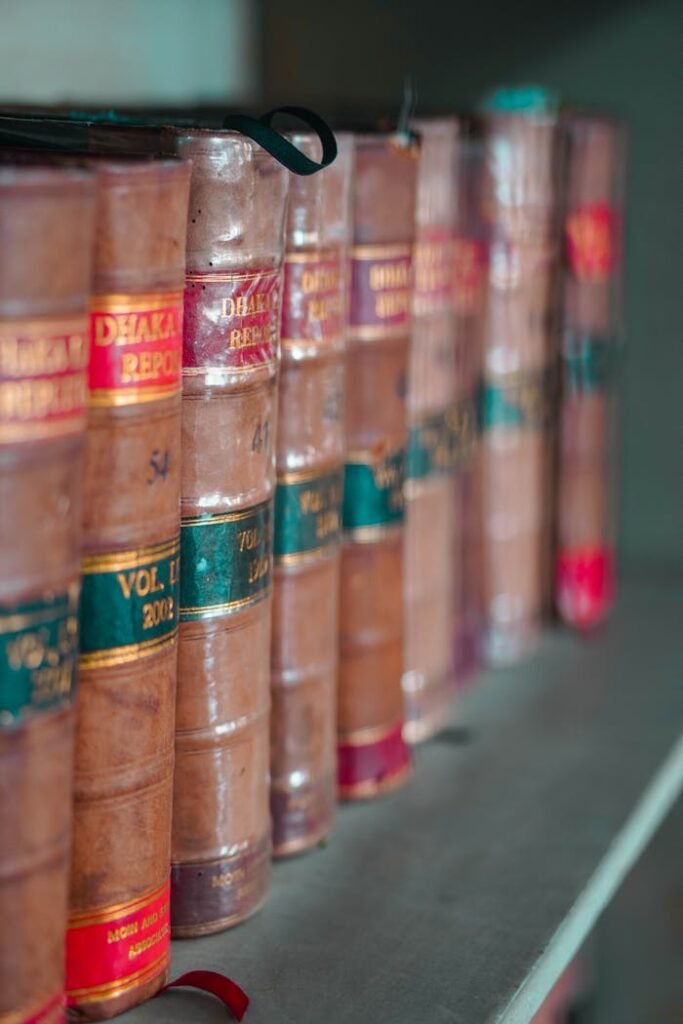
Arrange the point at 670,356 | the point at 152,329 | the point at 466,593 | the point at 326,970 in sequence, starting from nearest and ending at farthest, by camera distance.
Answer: the point at 152,329 < the point at 326,970 < the point at 466,593 < the point at 670,356

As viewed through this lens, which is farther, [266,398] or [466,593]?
[466,593]

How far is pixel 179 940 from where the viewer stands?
75 centimetres

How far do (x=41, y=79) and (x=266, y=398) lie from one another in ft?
2.01

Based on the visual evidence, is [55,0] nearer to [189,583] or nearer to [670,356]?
[670,356]

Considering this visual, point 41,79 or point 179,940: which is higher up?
point 41,79

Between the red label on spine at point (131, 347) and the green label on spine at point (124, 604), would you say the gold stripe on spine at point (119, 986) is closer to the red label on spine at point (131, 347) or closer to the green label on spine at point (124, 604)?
the green label on spine at point (124, 604)

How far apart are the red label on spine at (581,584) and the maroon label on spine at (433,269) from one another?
315mm

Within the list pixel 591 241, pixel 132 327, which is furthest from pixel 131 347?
pixel 591 241

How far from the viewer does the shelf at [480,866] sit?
0.71m

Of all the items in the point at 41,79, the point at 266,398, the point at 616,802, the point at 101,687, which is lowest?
the point at 616,802

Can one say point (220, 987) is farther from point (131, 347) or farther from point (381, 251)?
point (381, 251)

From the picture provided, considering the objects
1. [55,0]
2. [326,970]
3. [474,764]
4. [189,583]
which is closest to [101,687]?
[189,583]

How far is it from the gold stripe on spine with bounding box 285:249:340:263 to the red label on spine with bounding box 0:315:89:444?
0.71 feet

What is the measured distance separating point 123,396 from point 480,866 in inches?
14.8
